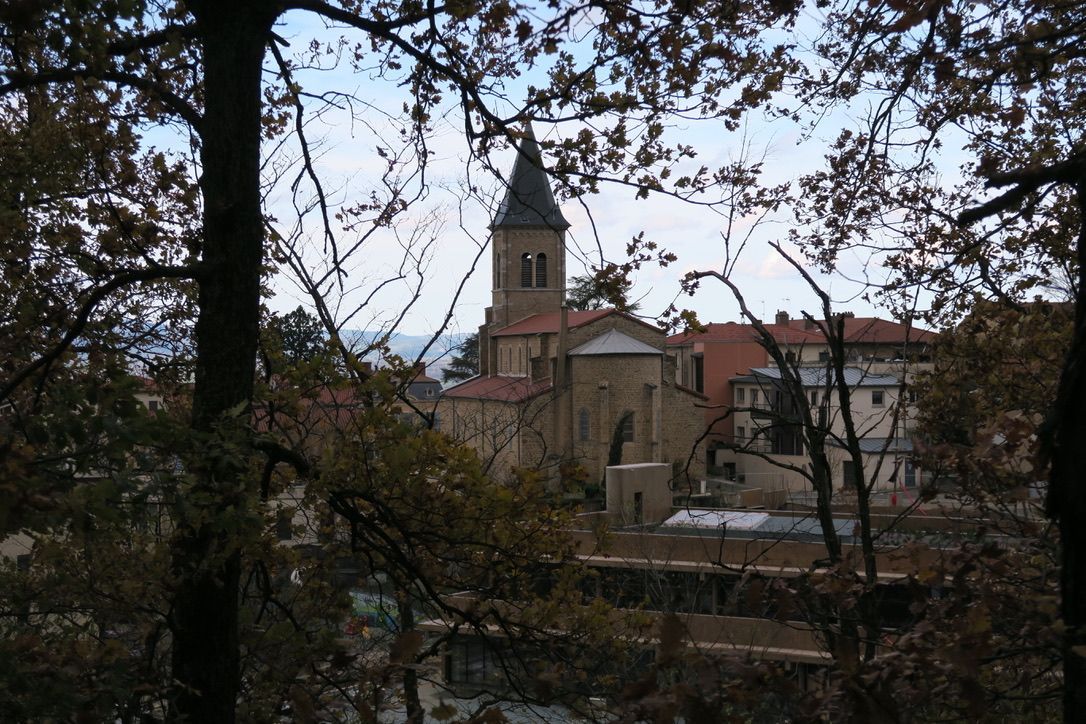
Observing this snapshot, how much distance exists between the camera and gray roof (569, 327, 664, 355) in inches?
2050

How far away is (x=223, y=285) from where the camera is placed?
14.5ft

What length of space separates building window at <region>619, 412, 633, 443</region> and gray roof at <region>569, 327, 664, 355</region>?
325cm

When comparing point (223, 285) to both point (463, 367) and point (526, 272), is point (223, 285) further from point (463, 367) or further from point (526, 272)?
Result: point (463, 367)

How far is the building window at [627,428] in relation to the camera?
169 ft

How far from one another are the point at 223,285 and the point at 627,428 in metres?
47.9

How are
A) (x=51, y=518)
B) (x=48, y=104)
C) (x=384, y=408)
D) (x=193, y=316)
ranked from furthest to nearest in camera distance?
(x=193, y=316) < (x=48, y=104) < (x=384, y=408) < (x=51, y=518)

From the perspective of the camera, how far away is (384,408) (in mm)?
4895

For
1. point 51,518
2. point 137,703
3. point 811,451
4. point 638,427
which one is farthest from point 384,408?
point 638,427

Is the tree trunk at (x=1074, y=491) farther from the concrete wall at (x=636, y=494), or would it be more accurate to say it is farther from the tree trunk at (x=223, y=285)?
the concrete wall at (x=636, y=494)

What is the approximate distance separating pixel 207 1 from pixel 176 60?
1.38 m

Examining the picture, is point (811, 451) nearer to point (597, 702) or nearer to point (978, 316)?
point (597, 702)

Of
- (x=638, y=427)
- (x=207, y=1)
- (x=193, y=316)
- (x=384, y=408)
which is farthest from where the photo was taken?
(x=638, y=427)

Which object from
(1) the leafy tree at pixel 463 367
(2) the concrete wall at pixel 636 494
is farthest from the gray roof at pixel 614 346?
(2) the concrete wall at pixel 636 494

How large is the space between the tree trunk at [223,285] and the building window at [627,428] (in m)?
47.4
